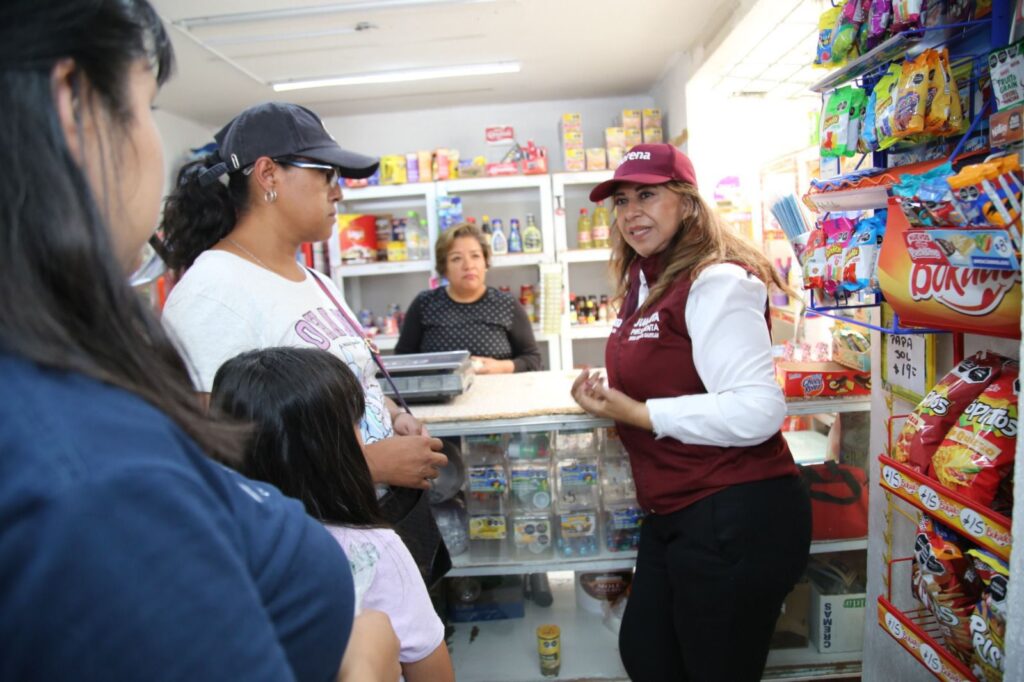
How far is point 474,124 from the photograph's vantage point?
19.4 ft

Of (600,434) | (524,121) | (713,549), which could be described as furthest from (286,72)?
(713,549)

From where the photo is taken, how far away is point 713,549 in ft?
5.56

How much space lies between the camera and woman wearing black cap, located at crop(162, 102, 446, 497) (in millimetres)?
1478

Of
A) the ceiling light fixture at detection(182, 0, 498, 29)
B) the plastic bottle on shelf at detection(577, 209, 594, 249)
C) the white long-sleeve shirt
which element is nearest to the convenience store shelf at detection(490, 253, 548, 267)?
the plastic bottle on shelf at detection(577, 209, 594, 249)

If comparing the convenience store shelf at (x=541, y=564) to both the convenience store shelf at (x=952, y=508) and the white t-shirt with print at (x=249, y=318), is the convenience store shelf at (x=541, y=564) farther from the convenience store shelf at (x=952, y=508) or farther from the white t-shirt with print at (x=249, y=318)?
the convenience store shelf at (x=952, y=508)

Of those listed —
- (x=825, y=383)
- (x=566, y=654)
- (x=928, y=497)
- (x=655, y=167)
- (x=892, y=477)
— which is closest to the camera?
(x=928, y=497)

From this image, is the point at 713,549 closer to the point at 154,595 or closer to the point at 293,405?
the point at 293,405

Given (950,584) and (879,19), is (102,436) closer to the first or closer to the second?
(950,584)

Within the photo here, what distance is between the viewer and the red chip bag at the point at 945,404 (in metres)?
1.26

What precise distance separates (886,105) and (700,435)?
856 mm

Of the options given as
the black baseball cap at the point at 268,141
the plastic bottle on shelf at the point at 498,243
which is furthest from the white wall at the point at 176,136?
the black baseball cap at the point at 268,141

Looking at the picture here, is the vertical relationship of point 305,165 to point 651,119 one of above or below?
below

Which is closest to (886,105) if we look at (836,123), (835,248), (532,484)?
(836,123)

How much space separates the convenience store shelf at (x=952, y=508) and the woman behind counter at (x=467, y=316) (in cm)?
226
